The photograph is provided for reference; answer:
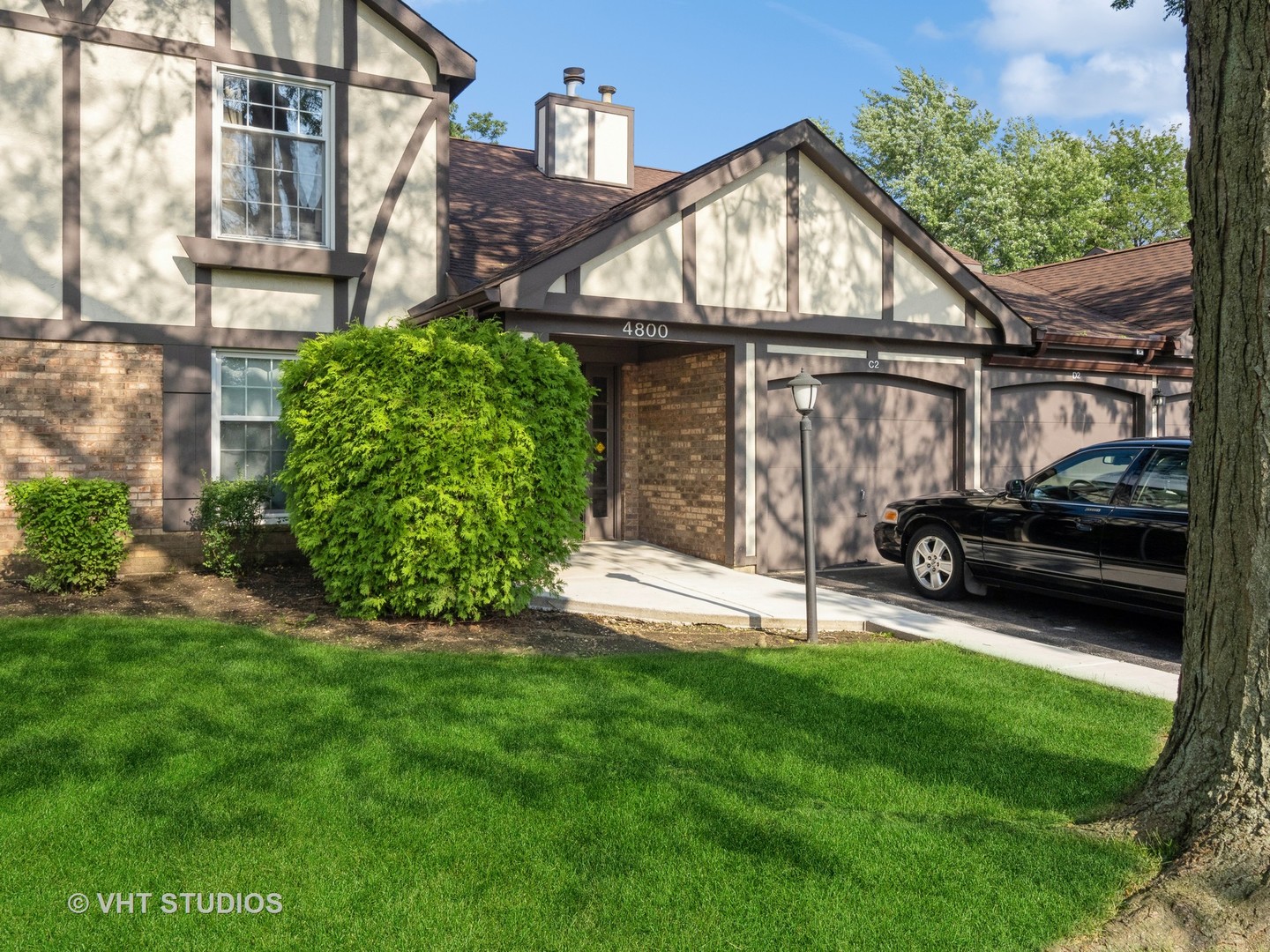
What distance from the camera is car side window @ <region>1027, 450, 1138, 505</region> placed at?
346 inches

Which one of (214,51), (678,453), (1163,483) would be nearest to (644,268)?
(678,453)

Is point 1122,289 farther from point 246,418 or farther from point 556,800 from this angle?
point 556,800

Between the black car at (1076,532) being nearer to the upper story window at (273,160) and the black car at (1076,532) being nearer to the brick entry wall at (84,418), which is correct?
the upper story window at (273,160)

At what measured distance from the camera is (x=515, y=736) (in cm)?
550

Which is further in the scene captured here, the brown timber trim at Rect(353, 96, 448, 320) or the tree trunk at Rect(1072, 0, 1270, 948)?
the brown timber trim at Rect(353, 96, 448, 320)

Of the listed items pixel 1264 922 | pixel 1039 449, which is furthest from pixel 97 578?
pixel 1039 449

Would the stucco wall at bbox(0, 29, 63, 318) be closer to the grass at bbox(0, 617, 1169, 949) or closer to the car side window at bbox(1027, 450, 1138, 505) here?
the grass at bbox(0, 617, 1169, 949)

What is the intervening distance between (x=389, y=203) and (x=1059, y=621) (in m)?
8.39

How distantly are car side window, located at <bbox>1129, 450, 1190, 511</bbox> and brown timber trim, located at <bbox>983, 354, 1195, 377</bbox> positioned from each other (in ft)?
18.4

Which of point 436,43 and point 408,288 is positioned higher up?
point 436,43

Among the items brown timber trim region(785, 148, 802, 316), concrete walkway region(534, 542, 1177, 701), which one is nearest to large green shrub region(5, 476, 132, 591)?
concrete walkway region(534, 542, 1177, 701)

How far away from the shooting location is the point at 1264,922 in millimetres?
3484

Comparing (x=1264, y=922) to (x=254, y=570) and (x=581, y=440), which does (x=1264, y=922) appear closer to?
(x=581, y=440)

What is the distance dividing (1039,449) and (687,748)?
35.1 ft
